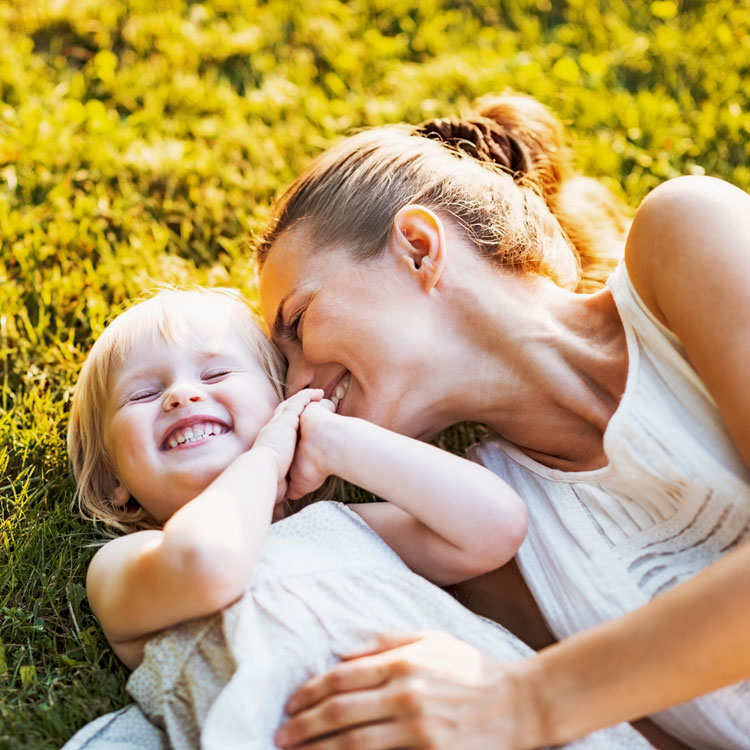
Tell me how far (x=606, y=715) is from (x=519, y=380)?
929 millimetres

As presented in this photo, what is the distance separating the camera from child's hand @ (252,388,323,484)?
7.55ft

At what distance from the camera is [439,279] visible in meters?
2.51

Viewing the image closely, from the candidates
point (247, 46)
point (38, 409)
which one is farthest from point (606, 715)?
point (247, 46)

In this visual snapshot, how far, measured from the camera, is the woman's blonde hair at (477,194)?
102 inches

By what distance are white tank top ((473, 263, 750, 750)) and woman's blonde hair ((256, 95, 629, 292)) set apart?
39 cm

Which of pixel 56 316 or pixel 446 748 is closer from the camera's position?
pixel 446 748

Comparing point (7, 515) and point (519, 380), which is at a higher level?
point (519, 380)

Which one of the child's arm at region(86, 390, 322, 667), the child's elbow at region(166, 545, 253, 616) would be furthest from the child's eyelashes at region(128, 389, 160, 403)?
the child's elbow at region(166, 545, 253, 616)

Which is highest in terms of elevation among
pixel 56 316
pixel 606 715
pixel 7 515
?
pixel 606 715

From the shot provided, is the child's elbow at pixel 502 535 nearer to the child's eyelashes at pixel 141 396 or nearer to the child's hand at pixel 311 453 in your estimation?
the child's hand at pixel 311 453

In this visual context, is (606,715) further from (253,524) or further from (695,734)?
(253,524)

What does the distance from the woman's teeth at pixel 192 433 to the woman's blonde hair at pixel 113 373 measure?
26 centimetres

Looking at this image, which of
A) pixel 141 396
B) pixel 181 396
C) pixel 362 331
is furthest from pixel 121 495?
pixel 362 331

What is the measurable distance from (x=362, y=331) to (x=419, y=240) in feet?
1.02
